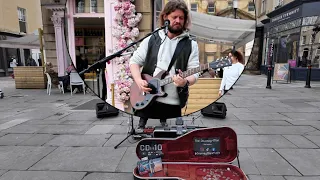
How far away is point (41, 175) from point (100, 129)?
1710 mm

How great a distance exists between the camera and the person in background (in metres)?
1.31

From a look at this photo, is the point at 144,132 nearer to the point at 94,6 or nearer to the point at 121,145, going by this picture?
the point at 121,145

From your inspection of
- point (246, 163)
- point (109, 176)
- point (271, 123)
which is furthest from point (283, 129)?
point (109, 176)

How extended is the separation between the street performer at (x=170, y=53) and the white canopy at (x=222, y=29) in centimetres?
6

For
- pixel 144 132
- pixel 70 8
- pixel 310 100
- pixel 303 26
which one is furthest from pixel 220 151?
pixel 303 26

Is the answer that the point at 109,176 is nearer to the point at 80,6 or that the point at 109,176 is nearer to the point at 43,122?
the point at 80,6

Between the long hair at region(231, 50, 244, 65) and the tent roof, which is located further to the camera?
the tent roof

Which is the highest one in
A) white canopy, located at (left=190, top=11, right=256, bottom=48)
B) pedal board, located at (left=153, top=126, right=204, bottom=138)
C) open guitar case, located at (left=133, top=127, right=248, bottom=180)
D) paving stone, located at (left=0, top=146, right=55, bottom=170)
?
white canopy, located at (left=190, top=11, right=256, bottom=48)

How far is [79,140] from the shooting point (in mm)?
3701

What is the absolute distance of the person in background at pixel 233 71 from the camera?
1.31 meters

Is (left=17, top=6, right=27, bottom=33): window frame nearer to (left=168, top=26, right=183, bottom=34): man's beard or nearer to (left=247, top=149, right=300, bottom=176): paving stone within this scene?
(left=247, top=149, right=300, bottom=176): paving stone

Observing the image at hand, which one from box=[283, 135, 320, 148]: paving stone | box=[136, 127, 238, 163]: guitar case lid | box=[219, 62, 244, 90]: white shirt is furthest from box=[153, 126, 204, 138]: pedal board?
box=[283, 135, 320, 148]: paving stone

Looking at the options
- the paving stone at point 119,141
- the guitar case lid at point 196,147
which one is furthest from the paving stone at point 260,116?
the guitar case lid at point 196,147

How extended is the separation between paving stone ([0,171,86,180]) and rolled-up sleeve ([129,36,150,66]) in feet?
6.03
